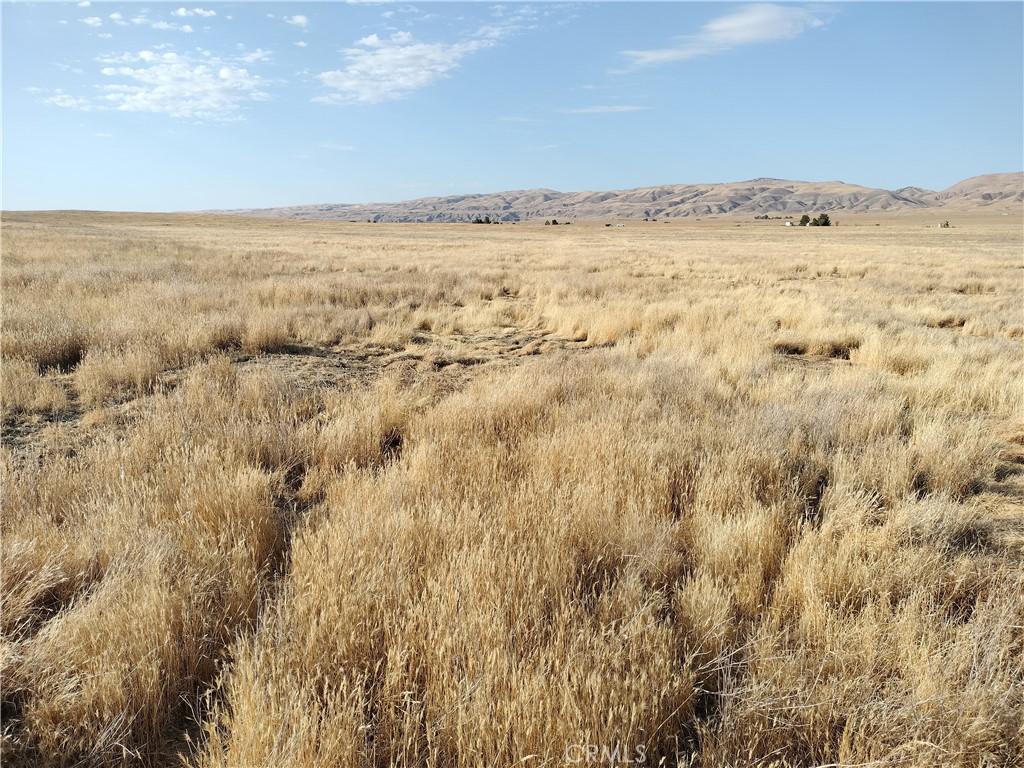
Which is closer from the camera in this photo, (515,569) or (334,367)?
(515,569)

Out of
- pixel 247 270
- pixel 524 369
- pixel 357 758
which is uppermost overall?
pixel 247 270

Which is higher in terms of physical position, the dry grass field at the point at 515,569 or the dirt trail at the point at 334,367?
the dirt trail at the point at 334,367

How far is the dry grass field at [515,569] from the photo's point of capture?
70.9 inches

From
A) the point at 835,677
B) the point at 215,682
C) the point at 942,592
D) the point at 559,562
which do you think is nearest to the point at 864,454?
the point at 942,592

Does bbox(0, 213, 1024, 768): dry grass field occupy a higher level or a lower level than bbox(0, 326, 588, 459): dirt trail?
lower

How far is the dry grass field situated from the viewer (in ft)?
5.91

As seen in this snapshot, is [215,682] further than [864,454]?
No

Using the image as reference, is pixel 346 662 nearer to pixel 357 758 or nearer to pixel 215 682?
pixel 357 758

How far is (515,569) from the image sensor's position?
7.97 feet

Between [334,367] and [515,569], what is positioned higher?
[334,367]

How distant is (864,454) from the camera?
394cm

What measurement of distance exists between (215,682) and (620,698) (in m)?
1.56

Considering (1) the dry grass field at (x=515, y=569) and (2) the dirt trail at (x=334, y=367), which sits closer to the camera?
(1) the dry grass field at (x=515, y=569)

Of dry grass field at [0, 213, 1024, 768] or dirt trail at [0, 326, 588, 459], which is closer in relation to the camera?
dry grass field at [0, 213, 1024, 768]
